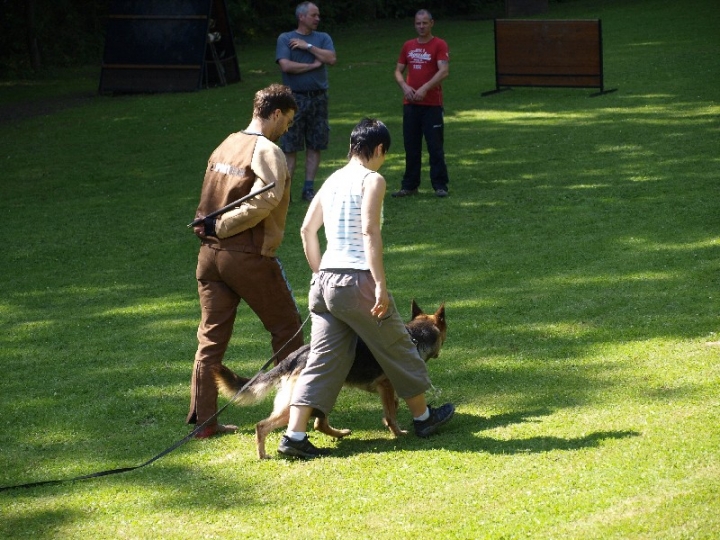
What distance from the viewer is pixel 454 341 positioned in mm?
7391

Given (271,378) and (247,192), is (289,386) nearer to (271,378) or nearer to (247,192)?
(271,378)

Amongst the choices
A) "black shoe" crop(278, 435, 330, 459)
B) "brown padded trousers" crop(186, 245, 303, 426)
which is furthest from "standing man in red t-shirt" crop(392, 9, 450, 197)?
"black shoe" crop(278, 435, 330, 459)

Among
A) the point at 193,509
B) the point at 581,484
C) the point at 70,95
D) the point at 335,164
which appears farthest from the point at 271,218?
the point at 70,95

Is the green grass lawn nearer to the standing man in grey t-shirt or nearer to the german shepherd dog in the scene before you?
the german shepherd dog

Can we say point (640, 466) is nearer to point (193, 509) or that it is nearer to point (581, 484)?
point (581, 484)

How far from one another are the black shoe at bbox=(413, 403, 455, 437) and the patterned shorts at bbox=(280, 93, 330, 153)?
695 cm

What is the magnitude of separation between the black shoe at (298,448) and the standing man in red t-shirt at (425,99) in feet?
22.9

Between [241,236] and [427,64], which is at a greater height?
[241,236]

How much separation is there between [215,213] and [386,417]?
4.88 ft

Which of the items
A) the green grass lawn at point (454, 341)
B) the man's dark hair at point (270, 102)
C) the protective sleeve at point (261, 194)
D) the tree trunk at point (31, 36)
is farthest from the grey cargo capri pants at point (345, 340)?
the tree trunk at point (31, 36)

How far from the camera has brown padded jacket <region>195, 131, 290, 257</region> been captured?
576 centimetres

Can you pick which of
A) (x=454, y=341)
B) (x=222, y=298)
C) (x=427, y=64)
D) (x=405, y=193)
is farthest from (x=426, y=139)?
(x=222, y=298)

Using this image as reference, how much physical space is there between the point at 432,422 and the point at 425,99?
Answer: 22.6 ft

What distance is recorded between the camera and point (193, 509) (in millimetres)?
5004
